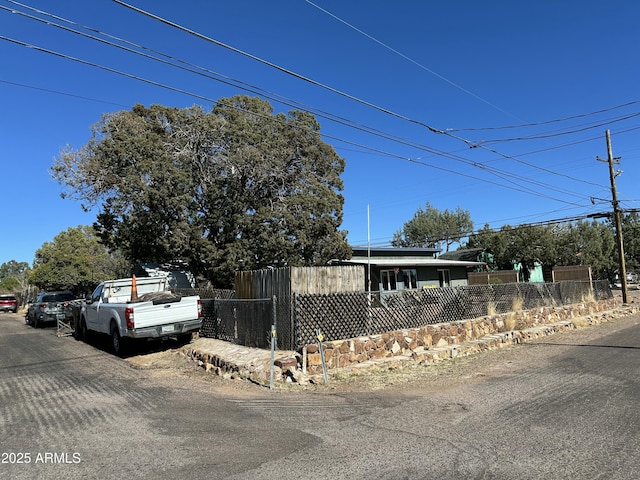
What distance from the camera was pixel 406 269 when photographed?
29062 millimetres

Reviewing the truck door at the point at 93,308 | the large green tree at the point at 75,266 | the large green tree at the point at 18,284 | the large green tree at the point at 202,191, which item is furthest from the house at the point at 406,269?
the large green tree at the point at 18,284

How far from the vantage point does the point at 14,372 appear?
9.71 meters

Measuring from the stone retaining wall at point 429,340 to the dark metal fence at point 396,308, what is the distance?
32 centimetres

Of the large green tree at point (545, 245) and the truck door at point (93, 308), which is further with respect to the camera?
the large green tree at point (545, 245)

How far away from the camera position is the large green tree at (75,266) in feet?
128

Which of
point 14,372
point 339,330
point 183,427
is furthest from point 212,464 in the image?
point 14,372

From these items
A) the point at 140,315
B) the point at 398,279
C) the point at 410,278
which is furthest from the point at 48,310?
the point at 410,278

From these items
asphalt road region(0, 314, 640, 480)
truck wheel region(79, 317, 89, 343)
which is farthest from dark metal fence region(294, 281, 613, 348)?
truck wheel region(79, 317, 89, 343)

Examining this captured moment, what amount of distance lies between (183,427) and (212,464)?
4.49ft

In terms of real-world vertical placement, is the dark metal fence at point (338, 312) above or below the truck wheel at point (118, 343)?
above

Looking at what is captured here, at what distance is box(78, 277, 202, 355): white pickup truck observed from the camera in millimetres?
11078

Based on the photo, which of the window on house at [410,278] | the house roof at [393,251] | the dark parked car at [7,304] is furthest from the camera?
the dark parked car at [7,304]

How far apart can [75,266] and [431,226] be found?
48.0 metres

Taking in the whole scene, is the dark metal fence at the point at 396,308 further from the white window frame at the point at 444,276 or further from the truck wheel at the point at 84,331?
the white window frame at the point at 444,276
